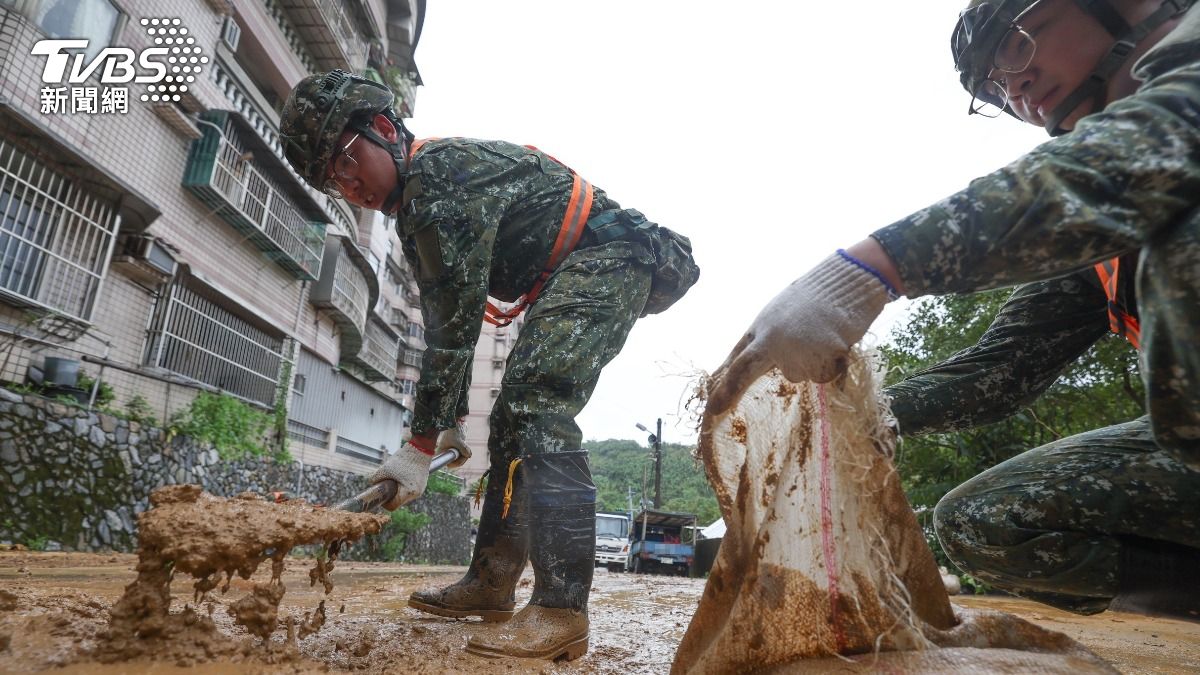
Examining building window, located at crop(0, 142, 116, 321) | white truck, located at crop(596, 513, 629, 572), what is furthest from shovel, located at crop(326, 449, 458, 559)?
white truck, located at crop(596, 513, 629, 572)

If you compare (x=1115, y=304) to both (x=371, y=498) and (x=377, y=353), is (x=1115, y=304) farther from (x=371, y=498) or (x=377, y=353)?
(x=377, y=353)

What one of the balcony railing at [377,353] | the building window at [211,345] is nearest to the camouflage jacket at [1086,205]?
the building window at [211,345]

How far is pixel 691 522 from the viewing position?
74.1 ft

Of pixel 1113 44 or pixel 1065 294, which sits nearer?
pixel 1113 44

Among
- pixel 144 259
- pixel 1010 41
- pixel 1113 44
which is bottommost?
pixel 1113 44

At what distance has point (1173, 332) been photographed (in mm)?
1103

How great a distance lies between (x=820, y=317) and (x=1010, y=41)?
1201 mm

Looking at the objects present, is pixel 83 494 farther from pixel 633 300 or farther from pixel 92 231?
pixel 633 300

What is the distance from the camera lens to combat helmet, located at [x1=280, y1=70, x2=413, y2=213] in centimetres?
231

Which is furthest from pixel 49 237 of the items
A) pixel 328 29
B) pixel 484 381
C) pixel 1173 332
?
pixel 484 381

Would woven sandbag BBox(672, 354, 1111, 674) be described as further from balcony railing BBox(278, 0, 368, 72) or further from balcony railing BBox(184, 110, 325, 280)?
balcony railing BBox(278, 0, 368, 72)

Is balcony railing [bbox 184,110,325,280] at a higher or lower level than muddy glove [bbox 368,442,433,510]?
higher

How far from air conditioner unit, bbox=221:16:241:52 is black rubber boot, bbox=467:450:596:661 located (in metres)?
10.7

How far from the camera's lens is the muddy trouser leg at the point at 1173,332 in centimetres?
108
